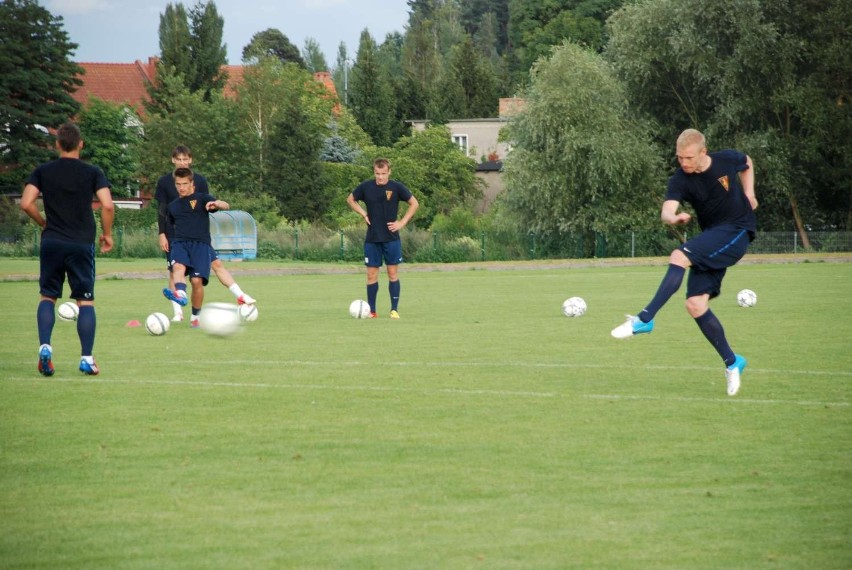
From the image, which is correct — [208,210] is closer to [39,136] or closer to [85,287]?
[85,287]

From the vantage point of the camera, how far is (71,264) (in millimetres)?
10953

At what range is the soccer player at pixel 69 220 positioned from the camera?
10906 millimetres

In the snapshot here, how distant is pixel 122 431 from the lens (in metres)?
8.27

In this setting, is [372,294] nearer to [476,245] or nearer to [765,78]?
[476,245]

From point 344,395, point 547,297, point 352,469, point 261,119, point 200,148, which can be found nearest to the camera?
point 352,469

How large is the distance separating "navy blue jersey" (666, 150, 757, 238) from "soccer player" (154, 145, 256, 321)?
754cm

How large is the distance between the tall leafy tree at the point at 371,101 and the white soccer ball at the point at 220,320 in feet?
259

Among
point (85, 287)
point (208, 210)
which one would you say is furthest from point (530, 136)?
point (85, 287)

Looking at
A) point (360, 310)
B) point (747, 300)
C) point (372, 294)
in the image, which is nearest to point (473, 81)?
point (747, 300)

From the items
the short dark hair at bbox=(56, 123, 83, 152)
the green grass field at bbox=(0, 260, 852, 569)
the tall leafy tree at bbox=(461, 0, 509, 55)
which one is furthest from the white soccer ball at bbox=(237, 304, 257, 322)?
the tall leafy tree at bbox=(461, 0, 509, 55)

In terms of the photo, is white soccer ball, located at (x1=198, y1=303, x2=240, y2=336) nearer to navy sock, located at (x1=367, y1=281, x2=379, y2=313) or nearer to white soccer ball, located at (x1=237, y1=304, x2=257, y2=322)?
white soccer ball, located at (x1=237, y1=304, x2=257, y2=322)

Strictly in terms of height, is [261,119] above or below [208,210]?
above

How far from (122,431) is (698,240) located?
16.5 feet

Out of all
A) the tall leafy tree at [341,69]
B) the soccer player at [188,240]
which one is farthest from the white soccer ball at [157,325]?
the tall leafy tree at [341,69]
